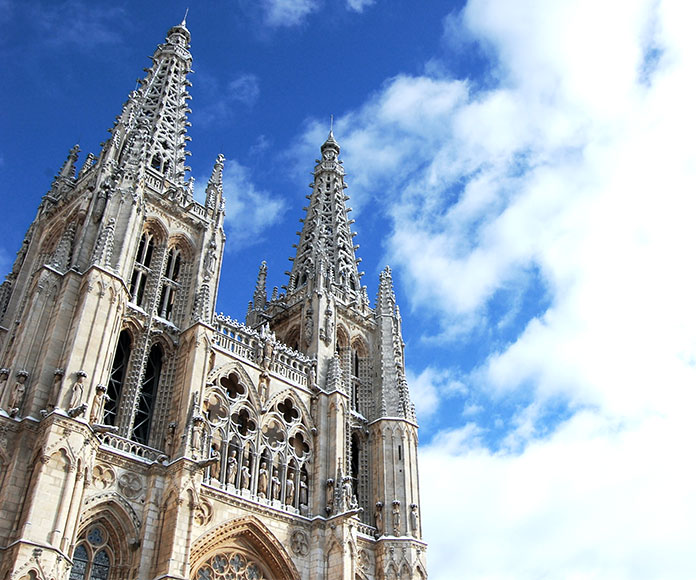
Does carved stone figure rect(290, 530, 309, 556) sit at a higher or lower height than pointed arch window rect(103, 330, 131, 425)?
lower

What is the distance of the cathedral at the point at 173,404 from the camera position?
20.6 metres

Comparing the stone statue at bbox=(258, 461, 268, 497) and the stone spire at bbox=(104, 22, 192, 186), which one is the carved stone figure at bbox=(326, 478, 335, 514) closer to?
the stone statue at bbox=(258, 461, 268, 497)

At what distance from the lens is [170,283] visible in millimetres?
28797

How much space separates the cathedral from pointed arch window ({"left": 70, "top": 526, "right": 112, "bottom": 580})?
6 cm

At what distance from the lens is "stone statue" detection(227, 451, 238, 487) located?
2533cm

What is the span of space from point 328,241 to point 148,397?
17.1 m

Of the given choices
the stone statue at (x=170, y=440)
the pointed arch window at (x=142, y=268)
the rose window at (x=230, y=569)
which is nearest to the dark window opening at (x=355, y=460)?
the rose window at (x=230, y=569)

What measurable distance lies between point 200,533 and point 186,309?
8851 mm

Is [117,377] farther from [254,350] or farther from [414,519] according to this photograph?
[414,519]

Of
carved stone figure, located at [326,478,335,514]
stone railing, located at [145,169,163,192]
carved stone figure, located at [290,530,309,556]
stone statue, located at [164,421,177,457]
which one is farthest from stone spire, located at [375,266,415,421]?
stone railing, located at [145,169,163,192]

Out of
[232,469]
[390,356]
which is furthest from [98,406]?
[390,356]

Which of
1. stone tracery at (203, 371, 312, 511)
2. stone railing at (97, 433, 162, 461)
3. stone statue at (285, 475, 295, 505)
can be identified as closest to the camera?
stone railing at (97, 433, 162, 461)

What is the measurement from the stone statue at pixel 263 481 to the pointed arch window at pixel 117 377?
5823 millimetres

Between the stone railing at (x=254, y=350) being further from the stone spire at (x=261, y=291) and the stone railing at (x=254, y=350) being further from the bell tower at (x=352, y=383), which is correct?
the stone spire at (x=261, y=291)
